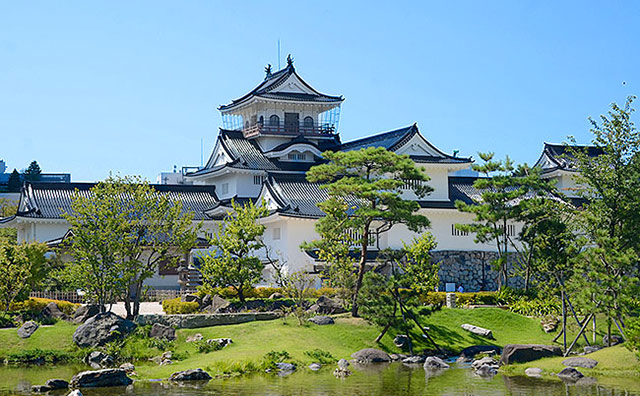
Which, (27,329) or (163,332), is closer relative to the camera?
(163,332)

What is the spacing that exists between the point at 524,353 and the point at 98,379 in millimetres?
11999

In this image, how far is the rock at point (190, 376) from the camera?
2191cm

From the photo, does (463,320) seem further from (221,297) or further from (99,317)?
(99,317)

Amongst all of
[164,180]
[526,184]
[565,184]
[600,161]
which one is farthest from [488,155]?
[164,180]

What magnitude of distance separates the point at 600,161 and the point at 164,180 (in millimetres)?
52065

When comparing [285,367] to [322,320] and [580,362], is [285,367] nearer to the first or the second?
[322,320]

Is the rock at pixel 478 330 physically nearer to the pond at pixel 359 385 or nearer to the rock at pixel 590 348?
the rock at pixel 590 348

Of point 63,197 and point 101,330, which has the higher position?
point 63,197

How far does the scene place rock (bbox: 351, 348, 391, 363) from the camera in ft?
82.9

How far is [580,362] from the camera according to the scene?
22859 mm

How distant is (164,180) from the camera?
75.2 metres

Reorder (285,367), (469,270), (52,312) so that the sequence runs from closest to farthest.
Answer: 1. (285,367)
2. (52,312)
3. (469,270)

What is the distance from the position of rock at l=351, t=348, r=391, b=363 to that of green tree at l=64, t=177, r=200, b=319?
838 cm

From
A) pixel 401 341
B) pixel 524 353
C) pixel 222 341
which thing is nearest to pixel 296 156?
pixel 401 341
